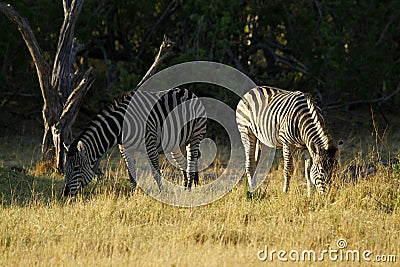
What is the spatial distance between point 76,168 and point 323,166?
322cm

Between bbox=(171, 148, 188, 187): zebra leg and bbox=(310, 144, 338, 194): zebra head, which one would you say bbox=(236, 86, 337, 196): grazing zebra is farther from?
bbox=(171, 148, 188, 187): zebra leg

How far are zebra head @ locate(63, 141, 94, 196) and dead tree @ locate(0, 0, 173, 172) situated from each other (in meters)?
2.18

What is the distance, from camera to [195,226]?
684 cm

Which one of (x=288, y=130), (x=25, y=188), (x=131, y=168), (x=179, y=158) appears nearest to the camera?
(x=288, y=130)

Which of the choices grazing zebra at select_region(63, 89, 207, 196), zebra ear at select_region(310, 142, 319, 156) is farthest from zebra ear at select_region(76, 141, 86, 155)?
zebra ear at select_region(310, 142, 319, 156)

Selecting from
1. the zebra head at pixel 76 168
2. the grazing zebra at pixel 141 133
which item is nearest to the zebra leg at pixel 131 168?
the grazing zebra at pixel 141 133

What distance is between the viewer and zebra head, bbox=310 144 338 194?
782 cm

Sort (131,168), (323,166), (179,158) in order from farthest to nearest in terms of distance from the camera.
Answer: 1. (179,158)
2. (131,168)
3. (323,166)

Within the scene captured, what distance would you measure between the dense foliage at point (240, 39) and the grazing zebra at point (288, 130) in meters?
4.72

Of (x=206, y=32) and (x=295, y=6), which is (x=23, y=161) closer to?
(x=206, y=32)

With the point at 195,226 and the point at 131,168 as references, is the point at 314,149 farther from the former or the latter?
the point at 131,168

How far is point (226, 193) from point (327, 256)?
2716mm

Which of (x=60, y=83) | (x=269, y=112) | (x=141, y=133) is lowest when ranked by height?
(x=141, y=133)

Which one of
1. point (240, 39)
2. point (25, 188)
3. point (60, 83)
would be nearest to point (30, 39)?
point (60, 83)
